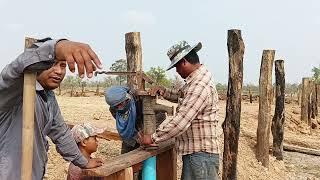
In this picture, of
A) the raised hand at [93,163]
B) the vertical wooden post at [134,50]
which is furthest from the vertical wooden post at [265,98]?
the raised hand at [93,163]

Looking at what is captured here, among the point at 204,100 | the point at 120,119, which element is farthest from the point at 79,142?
the point at 204,100

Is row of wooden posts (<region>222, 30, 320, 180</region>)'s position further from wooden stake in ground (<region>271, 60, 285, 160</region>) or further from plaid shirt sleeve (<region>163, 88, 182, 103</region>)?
→ plaid shirt sleeve (<region>163, 88, 182, 103</region>)

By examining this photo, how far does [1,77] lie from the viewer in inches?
74.6

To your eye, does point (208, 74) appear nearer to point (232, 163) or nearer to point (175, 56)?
point (175, 56)

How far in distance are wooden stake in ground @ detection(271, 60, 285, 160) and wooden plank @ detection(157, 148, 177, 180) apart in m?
6.58

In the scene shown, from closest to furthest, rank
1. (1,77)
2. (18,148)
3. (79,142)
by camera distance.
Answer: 1. (1,77)
2. (18,148)
3. (79,142)

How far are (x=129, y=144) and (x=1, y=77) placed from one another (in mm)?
2242

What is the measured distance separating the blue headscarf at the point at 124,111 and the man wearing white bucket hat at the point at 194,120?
0.24 m

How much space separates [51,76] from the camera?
87.7 inches

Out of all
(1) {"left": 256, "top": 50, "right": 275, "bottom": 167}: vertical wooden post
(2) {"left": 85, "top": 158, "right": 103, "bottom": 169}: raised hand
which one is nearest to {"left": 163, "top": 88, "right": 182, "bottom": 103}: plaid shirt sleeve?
(2) {"left": 85, "top": 158, "right": 103, "bottom": 169}: raised hand

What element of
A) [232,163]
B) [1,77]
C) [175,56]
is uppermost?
[175,56]

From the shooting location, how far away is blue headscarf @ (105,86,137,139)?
12.1 ft

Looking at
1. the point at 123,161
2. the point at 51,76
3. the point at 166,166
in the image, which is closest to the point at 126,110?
the point at 166,166

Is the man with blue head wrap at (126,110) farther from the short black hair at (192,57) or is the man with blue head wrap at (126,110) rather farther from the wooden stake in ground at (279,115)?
the wooden stake in ground at (279,115)
